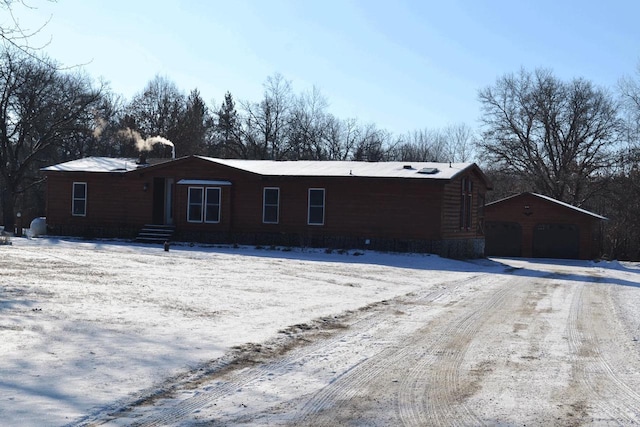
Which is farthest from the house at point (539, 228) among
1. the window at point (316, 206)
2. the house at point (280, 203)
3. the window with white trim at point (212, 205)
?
the window with white trim at point (212, 205)

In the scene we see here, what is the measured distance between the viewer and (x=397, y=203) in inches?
1143

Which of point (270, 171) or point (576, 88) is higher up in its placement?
point (576, 88)

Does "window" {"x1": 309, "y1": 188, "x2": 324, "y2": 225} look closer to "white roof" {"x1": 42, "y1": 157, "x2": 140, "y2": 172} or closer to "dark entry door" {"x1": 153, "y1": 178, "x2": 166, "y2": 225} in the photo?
"dark entry door" {"x1": 153, "y1": 178, "x2": 166, "y2": 225}

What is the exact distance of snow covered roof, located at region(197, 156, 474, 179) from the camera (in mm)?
29266

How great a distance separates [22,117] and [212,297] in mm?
30179

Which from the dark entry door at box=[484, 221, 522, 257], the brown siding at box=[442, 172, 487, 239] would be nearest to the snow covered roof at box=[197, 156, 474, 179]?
the brown siding at box=[442, 172, 487, 239]

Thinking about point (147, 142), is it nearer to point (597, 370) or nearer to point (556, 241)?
point (556, 241)

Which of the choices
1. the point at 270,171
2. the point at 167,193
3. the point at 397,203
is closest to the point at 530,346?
the point at 397,203

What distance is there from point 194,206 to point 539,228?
19482mm

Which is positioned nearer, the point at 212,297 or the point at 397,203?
the point at 212,297

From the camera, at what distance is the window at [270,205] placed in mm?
30764

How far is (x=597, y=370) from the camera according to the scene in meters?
8.41

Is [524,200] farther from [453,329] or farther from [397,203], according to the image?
[453,329]

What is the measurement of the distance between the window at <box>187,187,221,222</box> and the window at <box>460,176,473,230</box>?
1034 centimetres
